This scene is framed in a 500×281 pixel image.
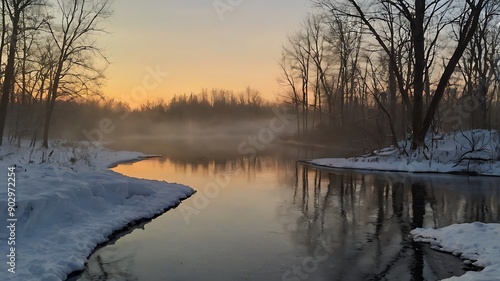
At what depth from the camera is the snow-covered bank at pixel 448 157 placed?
2191 centimetres

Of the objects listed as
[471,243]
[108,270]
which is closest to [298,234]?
[471,243]

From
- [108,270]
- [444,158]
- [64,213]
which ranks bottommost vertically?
[108,270]

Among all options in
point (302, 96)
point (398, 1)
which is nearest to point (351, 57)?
point (302, 96)

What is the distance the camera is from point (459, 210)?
1206 cm

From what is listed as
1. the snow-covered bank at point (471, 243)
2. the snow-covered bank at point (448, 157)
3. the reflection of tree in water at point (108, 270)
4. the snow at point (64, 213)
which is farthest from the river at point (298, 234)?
the snow-covered bank at point (448, 157)

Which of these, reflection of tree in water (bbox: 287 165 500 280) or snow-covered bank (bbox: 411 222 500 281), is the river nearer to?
reflection of tree in water (bbox: 287 165 500 280)

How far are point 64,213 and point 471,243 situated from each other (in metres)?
9.11

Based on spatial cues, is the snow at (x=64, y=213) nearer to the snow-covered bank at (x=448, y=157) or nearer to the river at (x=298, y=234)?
the river at (x=298, y=234)

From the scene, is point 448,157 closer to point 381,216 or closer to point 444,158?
point 444,158

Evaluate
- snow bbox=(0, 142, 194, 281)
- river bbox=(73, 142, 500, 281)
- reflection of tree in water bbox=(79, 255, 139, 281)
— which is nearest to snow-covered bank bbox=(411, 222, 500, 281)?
river bbox=(73, 142, 500, 281)

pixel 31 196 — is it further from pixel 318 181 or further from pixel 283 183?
pixel 318 181

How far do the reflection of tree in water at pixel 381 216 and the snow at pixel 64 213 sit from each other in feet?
14.4

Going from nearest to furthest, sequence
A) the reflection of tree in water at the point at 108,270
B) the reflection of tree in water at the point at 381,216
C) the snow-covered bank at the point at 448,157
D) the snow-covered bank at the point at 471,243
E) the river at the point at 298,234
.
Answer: the snow-covered bank at the point at 471,243
the reflection of tree in water at the point at 108,270
the river at the point at 298,234
the reflection of tree in water at the point at 381,216
the snow-covered bank at the point at 448,157

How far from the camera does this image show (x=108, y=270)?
7055 millimetres
